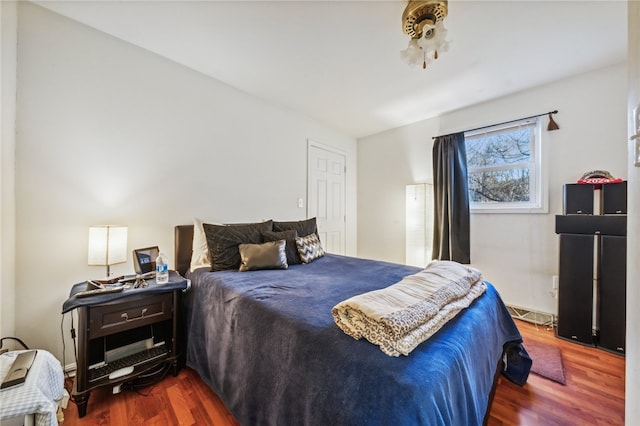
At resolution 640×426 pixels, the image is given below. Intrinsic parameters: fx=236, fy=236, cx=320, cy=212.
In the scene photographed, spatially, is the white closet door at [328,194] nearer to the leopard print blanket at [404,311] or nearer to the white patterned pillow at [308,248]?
the white patterned pillow at [308,248]

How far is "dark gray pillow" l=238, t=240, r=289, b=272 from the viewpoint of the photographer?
1.93 m

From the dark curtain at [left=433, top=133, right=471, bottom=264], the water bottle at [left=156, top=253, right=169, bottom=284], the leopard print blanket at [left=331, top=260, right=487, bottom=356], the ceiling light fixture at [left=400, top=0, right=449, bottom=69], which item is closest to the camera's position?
the leopard print blanket at [left=331, top=260, right=487, bottom=356]

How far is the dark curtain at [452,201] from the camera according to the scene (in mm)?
3002

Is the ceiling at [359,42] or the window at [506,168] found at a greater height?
the ceiling at [359,42]


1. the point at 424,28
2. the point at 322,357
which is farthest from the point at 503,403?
the point at 424,28

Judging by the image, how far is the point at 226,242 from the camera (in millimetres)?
2012

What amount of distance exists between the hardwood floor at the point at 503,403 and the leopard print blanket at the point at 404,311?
0.82 meters

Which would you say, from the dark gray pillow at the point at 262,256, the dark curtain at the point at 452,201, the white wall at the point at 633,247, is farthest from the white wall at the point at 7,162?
the dark curtain at the point at 452,201

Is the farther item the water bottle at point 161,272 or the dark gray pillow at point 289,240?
the dark gray pillow at point 289,240

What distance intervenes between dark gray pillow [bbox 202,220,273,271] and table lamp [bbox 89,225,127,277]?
0.58 meters

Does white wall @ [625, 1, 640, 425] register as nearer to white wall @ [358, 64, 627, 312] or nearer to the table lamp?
the table lamp

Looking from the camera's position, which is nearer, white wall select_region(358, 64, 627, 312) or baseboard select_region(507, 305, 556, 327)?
white wall select_region(358, 64, 627, 312)

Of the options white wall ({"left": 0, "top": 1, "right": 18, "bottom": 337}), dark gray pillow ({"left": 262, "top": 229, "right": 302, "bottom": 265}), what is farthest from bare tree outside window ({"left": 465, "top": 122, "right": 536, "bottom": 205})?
white wall ({"left": 0, "top": 1, "right": 18, "bottom": 337})

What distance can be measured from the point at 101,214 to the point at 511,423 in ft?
9.83
